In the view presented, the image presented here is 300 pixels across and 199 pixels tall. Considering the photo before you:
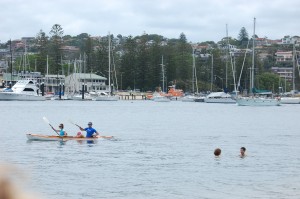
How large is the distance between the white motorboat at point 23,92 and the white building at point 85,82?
23.2 meters

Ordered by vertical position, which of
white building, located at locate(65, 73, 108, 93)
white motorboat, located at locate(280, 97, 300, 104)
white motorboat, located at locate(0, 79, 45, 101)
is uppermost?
white building, located at locate(65, 73, 108, 93)

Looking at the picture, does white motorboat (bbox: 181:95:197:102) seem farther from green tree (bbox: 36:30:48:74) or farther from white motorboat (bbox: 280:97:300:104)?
green tree (bbox: 36:30:48:74)

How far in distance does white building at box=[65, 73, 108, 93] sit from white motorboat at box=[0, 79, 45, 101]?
23.2 meters

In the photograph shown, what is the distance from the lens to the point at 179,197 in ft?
74.4

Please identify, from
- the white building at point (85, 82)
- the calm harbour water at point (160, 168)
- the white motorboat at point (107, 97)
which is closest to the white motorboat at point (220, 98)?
the white motorboat at point (107, 97)

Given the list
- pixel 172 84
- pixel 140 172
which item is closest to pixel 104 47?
pixel 172 84

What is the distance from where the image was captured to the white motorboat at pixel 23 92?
13236 cm

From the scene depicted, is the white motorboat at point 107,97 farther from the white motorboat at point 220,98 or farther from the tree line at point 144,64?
the white motorboat at point 220,98

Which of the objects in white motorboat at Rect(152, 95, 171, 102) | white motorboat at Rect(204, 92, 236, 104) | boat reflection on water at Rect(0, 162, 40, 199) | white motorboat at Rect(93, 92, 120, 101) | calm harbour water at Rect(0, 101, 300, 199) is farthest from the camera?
white motorboat at Rect(152, 95, 171, 102)

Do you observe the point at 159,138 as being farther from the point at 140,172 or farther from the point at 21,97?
the point at 21,97

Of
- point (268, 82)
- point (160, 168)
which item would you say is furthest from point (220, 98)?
point (160, 168)

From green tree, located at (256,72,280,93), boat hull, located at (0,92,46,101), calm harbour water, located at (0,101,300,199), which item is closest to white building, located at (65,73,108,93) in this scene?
boat hull, located at (0,92,46,101)

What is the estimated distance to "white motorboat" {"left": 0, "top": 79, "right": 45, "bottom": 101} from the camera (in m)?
132

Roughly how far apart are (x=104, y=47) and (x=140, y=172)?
141 meters
